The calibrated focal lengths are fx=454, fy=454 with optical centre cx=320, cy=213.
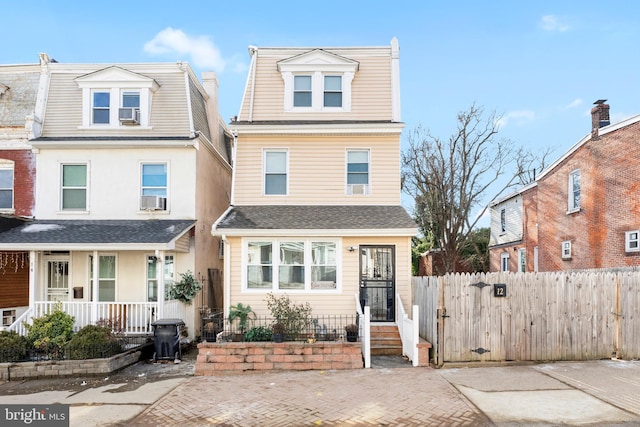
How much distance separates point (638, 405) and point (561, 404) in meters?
1.15

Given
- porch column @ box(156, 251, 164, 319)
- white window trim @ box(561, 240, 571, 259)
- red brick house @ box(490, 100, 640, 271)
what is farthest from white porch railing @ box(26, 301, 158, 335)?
white window trim @ box(561, 240, 571, 259)

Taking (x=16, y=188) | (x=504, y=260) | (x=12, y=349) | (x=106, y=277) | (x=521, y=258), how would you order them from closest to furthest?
(x=12, y=349), (x=106, y=277), (x=16, y=188), (x=521, y=258), (x=504, y=260)

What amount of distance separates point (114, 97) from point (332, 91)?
6.98m

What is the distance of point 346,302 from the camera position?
486 inches

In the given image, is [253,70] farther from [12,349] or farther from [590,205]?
[590,205]

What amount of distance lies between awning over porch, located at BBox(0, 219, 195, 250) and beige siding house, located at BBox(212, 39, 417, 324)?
1.64 meters

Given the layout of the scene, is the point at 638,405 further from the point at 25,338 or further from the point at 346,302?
the point at 25,338

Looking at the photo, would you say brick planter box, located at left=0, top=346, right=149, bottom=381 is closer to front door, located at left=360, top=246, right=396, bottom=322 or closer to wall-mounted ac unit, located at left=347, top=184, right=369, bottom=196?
front door, located at left=360, top=246, right=396, bottom=322

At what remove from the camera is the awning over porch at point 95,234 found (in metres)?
12.1

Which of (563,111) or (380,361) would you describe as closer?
(380,361)

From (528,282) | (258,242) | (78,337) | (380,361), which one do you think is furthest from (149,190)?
(528,282)

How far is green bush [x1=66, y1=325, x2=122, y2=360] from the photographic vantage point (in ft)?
33.2

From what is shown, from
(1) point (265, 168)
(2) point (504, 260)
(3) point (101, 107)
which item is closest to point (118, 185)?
(3) point (101, 107)

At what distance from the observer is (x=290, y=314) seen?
10.8 metres
